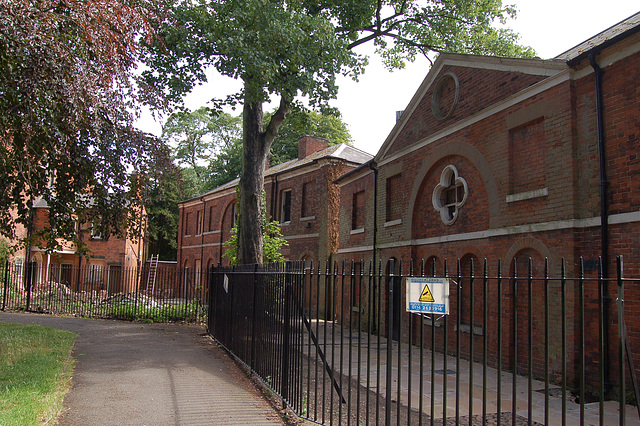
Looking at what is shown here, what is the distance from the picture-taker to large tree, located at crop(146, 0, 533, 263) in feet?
41.5

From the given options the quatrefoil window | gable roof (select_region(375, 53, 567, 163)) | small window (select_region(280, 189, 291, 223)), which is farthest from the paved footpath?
small window (select_region(280, 189, 291, 223))

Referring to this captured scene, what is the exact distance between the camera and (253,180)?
15.4m

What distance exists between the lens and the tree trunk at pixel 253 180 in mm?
15055

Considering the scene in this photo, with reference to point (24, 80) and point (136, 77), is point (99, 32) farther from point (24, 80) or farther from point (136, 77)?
point (136, 77)

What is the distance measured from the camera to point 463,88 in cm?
1263

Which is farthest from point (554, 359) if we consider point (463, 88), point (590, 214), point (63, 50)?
point (63, 50)

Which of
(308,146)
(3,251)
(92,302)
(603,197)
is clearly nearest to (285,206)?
(308,146)

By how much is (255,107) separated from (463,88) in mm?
6441

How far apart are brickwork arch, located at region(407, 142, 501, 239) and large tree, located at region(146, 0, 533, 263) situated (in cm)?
363

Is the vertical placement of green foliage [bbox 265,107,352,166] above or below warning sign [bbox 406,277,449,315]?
above

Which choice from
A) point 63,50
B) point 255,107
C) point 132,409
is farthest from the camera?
point 255,107

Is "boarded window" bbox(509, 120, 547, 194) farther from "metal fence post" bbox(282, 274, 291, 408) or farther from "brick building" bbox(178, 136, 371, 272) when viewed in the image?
"brick building" bbox(178, 136, 371, 272)

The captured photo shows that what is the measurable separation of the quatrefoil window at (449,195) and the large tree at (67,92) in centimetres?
747

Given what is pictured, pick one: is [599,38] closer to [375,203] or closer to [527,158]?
[527,158]
